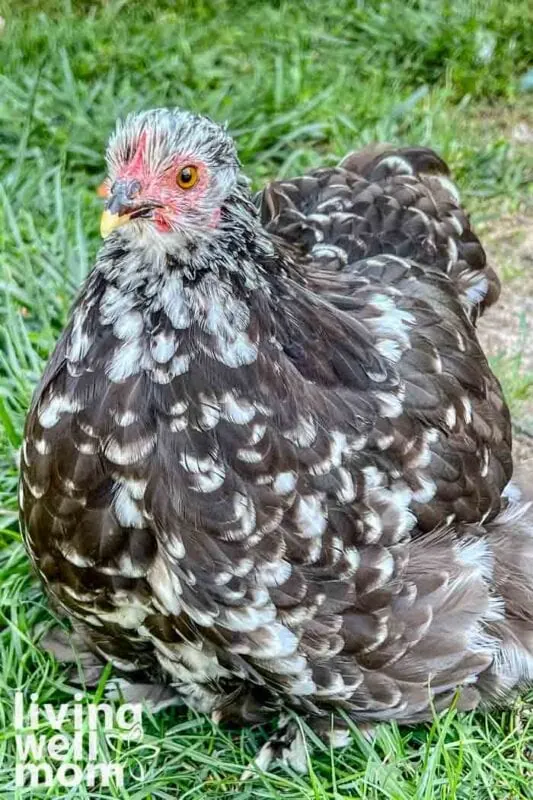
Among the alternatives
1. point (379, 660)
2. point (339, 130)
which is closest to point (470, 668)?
point (379, 660)

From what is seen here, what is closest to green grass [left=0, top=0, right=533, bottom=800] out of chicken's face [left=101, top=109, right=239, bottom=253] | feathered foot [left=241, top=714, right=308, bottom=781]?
feathered foot [left=241, top=714, right=308, bottom=781]

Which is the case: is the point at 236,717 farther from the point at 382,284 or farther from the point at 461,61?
the point at 461,61

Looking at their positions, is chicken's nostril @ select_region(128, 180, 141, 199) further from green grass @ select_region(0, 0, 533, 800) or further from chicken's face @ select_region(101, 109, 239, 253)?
green grass @ select_region(0, 0, 533, 800)

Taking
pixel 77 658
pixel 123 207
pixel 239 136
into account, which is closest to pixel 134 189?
pixel 123 207

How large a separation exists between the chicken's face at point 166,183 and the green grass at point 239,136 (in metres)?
1.19

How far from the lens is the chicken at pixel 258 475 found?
2.02 meters

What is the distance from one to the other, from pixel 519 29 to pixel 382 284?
9.23 ft

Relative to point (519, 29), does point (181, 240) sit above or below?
below

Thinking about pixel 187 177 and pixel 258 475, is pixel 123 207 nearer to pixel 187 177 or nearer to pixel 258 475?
pixel 187 177

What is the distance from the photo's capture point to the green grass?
2475mm

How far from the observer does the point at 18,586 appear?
9.24 feet

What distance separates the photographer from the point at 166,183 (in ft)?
6.51

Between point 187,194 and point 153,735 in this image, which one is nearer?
point 187,194

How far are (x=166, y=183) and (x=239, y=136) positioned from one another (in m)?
2.28
